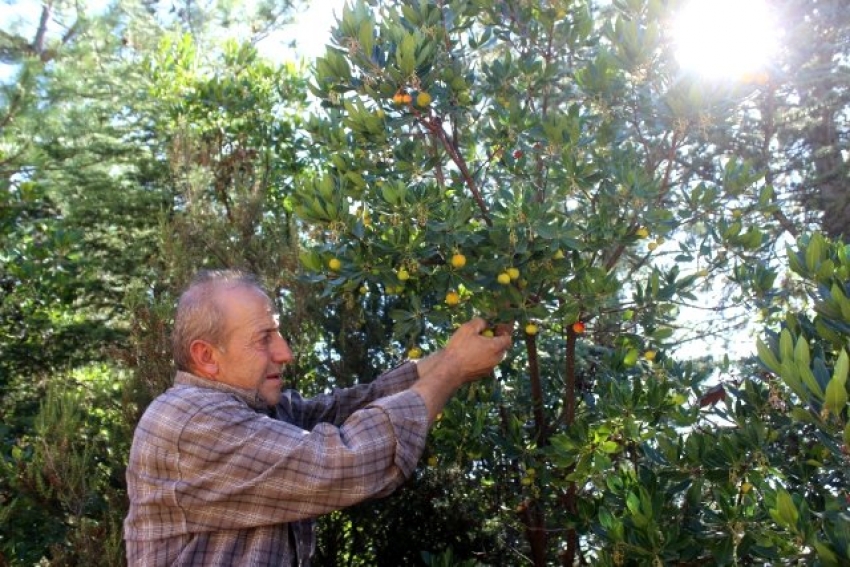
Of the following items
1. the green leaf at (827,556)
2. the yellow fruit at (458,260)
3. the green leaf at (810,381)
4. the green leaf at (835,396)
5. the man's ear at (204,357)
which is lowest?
the green leaf at (827,556)

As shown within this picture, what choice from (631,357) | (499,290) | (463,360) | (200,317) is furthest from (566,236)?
(200,317)

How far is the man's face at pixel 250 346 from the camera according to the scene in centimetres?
268

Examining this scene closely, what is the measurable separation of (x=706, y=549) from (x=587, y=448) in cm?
46

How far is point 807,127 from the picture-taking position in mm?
7105

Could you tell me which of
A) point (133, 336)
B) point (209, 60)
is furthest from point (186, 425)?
point (209, 60)

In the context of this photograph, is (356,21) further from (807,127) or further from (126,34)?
(126,34)

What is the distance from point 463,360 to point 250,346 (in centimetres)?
63

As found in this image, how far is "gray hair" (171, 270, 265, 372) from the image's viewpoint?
8.82 ft

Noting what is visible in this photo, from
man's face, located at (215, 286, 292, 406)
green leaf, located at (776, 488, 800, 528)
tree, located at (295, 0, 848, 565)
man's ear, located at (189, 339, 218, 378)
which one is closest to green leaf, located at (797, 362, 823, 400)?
green leaf, located at (776, 488, 800, 528)

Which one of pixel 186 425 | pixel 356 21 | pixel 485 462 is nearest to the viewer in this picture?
pixel 186 425

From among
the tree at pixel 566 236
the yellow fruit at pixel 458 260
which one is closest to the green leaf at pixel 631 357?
the tree at pixel 566 236

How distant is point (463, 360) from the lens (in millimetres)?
2742

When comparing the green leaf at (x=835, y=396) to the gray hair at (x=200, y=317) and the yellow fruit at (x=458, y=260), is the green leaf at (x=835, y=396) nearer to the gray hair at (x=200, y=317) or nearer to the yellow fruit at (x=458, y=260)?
the yellow fruit at (x=458, y=260)

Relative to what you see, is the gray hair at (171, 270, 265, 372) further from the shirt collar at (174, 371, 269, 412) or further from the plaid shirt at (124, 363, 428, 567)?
→ the plaid shirt at (124, 363, 428, 567)
